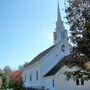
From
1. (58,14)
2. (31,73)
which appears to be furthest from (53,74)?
(58,14)

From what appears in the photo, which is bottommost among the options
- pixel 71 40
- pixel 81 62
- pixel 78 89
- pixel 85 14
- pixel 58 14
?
pixel 78 89

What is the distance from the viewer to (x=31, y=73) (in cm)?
5056

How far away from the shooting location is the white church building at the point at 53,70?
37.7 meters

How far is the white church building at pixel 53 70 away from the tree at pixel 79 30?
44.3 feet

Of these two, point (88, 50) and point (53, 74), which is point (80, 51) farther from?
point (53, 74)

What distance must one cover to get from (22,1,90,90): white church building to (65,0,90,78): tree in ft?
44.3

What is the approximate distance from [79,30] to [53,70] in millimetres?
20595

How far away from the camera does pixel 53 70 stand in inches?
1626

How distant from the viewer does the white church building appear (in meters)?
37.7

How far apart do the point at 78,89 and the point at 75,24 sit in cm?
1828

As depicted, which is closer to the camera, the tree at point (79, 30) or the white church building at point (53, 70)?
the tree at point (79, 30)

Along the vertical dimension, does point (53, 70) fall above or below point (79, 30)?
below

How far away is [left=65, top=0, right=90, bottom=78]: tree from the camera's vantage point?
2061 centimetres

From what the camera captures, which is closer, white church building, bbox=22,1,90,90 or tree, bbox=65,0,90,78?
tree, bbox=65,0,90,78
